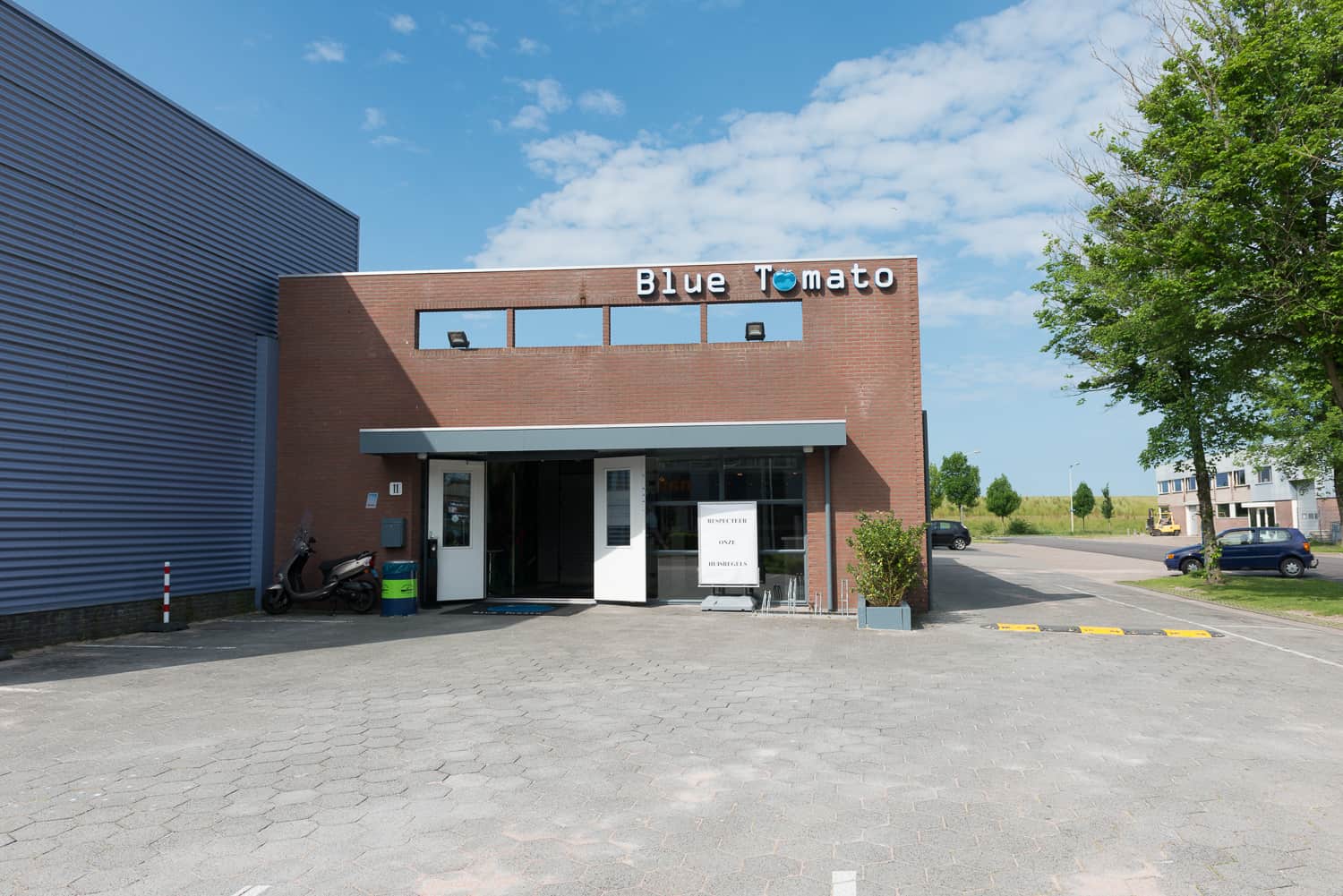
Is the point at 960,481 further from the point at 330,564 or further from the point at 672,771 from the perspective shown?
the point at 672,771

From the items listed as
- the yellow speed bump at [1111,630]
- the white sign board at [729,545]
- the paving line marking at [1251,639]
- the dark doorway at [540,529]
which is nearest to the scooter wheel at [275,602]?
the dark doorway at [540,529]

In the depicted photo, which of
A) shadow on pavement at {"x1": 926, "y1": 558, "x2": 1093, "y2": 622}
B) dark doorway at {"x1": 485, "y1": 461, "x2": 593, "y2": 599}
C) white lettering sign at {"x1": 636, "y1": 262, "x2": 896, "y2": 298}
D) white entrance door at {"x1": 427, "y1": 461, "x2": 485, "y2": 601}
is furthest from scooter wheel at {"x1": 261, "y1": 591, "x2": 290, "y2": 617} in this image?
shadow on pavement at {"x1": 926, "y1": 558, "x2": 1093, "y2": 622}

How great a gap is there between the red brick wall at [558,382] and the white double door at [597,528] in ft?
1.79

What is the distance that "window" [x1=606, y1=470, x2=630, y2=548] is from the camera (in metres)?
14.9

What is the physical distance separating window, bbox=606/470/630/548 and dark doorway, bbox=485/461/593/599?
6.63 feet

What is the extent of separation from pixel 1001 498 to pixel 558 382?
211 feet

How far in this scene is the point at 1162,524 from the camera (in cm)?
6456

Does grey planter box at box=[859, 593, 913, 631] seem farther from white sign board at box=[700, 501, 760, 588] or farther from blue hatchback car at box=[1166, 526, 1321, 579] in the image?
blue hatchback car at box=[1166, 526, 1321, 579]

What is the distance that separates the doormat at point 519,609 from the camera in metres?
14.0

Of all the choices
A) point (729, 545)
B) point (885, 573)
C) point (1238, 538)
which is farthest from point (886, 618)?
point (1238, 538)

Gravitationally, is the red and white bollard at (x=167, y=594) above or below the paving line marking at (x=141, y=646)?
above

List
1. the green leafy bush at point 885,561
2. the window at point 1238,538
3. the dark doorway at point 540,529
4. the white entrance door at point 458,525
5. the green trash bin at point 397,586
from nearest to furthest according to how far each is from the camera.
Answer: the green leafy bush at point 885,561
the green trash bin at point 397,586
the white entrance door at point 458,525
the dark doorway at point 540,529
the window at point 1238,538

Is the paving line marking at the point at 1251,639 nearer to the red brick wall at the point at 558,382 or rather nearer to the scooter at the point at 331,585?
the red brick wall at the point at 558,382

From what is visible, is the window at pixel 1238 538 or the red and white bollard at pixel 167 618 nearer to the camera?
the red and white bollard at pixel 167 618
